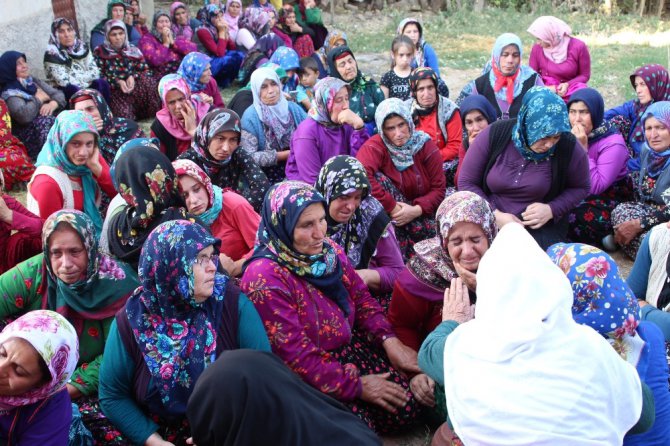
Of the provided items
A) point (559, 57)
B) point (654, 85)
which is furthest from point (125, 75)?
point (654, 85)

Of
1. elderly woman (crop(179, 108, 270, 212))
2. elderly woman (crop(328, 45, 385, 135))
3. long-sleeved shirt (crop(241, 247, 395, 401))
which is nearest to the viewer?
long-sleeved shirt (crop(241, 247, 395, 401))

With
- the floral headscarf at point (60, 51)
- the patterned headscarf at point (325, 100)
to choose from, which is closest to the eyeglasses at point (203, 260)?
the patterned headscarf at point (325, 100)

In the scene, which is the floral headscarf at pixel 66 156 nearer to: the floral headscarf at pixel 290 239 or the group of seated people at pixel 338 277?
the group of seated people at pixel 338 277

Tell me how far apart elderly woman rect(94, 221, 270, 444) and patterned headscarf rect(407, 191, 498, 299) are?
86cm

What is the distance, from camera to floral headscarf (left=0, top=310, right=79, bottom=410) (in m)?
2.19

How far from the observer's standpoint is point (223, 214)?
145 inches

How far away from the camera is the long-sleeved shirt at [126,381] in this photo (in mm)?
2473

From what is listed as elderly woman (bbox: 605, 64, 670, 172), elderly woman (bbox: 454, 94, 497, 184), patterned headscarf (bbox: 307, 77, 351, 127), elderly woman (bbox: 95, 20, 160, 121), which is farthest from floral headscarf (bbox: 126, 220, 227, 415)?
elderly woman (bbox: 95, 20, 160, 121)

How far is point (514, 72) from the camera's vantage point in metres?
5.86

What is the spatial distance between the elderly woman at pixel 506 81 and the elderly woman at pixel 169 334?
3.92 meters

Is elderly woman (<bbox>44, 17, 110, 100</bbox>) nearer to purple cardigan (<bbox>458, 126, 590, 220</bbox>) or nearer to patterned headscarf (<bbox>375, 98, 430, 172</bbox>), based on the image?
patterned headscarf (<bbox>375, 98, 430, 172</bbox>)

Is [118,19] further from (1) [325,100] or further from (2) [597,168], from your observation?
(2) [597,168]

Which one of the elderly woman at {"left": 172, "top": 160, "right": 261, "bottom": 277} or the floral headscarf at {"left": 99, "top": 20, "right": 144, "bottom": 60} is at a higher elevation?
the floral headscarf at {"left": 99, "top": 20, "right": 144, "bottom": 60}

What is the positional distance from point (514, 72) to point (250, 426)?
16.4 feet
